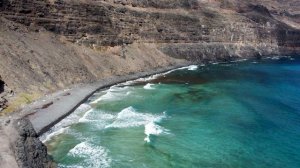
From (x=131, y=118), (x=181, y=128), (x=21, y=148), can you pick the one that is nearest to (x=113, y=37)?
(x=131, y=118)

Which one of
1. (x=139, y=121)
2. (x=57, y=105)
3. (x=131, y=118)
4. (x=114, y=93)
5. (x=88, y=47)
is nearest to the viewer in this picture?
(x=139, y=121)

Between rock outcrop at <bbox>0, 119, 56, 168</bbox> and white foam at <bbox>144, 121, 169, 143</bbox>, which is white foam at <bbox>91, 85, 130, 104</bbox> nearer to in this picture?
white foam at <bbox>144, 121, 169, 143</bbox>

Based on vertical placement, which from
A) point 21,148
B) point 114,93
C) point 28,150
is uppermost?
point 21,148

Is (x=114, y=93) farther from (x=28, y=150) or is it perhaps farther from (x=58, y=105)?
(x=28, y=150)

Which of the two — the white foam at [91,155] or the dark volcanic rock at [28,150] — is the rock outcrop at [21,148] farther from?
the white foam at [91,155]

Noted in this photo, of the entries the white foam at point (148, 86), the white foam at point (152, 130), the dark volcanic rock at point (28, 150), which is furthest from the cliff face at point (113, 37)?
the dark volcanic rock at point (28, 150)

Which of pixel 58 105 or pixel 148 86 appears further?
pixel 148 86

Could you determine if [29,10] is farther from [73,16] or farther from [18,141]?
[18,141]
